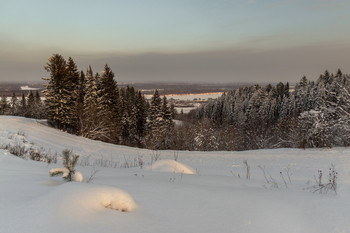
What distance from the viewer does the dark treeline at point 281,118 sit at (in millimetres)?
12453

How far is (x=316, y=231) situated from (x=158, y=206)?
1.27 m

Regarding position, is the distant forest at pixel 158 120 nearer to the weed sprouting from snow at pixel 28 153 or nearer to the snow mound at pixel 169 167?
the snow mound at pixel 169 167

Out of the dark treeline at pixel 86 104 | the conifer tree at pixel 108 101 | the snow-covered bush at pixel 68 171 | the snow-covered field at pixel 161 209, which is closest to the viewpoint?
the snow-covered field at pixel 161 209

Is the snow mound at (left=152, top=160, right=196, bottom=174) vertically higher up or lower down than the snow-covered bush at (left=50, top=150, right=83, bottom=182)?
lower down

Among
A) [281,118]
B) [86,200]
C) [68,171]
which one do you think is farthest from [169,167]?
[281,118]

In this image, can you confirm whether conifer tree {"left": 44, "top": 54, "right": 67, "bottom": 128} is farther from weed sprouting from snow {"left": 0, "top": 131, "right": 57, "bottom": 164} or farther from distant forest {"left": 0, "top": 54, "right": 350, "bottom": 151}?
weed sprouting from snow {"left": 0, "top": 131, "right": 57, "bottom": 164}

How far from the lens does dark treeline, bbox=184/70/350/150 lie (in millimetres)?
12453

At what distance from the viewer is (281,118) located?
2051 inches

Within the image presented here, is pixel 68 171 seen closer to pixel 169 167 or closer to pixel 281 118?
pixel 169 167

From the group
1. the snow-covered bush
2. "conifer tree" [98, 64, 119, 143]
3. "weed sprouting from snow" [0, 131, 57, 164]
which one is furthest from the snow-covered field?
"conifer tree" [98, 64, 119, 143]

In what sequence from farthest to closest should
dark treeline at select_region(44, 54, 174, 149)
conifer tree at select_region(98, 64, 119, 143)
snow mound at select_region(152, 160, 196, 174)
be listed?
conifer tree at select_region(98, 64, 119, 143) → dark treeline at select_region(44, 54, 174, 149) → snow mound at select_region(152, 160, 196, 174)

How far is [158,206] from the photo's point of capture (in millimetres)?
2326

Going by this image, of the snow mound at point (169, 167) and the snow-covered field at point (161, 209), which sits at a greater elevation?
the snow-covered field at point (161, 209)

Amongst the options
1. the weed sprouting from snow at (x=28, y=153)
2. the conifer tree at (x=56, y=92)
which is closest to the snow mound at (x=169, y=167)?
the weed sprouting from snow at (x=28, y=153)
